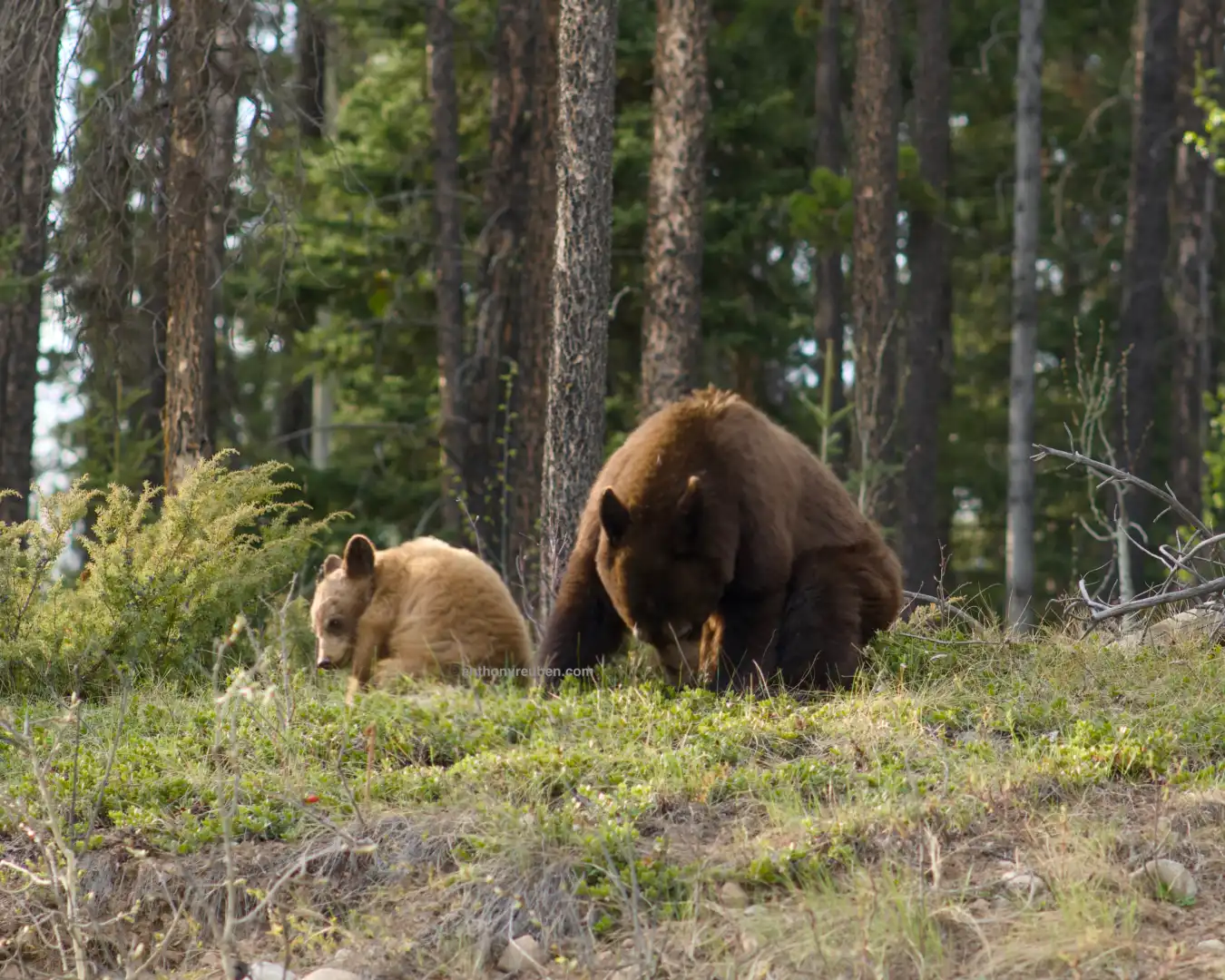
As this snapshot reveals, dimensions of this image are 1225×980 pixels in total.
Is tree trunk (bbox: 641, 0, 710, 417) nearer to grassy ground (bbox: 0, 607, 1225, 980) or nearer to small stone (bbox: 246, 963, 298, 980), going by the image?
grassy ground (bbox: 0, 607, 1225, 980)

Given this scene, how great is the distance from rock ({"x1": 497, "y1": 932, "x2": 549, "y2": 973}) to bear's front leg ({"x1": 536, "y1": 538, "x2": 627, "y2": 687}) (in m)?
2.45

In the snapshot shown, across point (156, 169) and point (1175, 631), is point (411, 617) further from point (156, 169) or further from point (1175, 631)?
point (156, 169)

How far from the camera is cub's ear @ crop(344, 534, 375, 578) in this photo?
307 inches

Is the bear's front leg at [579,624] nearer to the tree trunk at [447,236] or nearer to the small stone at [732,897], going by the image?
the small stone at [732,897]

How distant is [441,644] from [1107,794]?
3668 millimetres

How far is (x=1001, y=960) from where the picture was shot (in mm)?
4121

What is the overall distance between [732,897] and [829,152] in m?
18.1

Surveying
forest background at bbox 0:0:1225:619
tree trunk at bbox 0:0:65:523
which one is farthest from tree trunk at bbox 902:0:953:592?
tree trunk at bbox 0:0:65:523

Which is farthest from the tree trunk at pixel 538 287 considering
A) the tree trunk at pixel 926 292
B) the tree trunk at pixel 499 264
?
the tree trunk at pixel 926 292

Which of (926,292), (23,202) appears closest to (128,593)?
(23,202)

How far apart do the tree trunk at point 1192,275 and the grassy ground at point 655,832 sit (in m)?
15.5

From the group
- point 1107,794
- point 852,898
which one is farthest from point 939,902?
point 1107,794

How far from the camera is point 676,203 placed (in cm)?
1334

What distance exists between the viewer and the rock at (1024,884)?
450 centimetres
